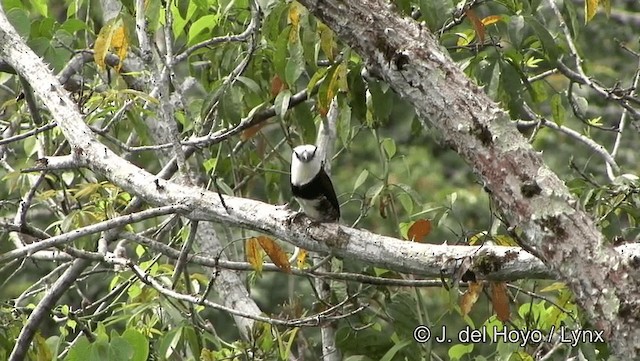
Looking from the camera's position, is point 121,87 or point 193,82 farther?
point 193,82

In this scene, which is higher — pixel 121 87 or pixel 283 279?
pixel 121 87

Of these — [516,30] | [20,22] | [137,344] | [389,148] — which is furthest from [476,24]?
[20,22]

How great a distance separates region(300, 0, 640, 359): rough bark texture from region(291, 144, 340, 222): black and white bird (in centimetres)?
110

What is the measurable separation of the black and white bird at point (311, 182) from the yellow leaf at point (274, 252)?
0.44 m

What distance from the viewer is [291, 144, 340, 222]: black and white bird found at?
11.3 feet

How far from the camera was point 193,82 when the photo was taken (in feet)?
14.7

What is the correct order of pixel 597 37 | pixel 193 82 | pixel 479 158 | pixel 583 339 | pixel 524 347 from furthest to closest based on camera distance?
pixel 597 37, pixel 193 82, pixel 524 347, pixel 583 339, pixel 479 158

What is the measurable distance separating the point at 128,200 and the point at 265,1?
135cm

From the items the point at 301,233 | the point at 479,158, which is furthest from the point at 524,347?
the point at 479,158

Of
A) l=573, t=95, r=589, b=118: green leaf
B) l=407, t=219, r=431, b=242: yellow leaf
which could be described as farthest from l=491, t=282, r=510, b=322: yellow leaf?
l=573, t=95, r=589, b=118: green leaf

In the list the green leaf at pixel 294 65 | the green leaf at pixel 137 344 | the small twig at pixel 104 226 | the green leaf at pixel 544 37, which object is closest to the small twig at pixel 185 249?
the small twig at pixel 104 226

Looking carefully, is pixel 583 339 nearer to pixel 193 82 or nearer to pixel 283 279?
pixel 193 82

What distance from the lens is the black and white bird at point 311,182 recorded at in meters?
3.43

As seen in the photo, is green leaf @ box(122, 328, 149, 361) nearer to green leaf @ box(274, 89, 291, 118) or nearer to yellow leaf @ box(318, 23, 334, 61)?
green leaf @ box(274, 89, 291, 118)
